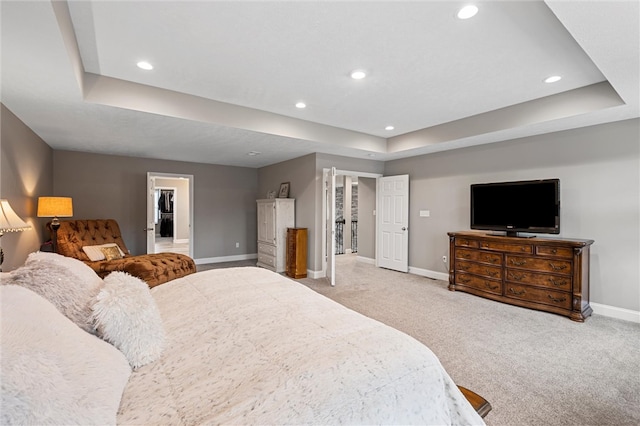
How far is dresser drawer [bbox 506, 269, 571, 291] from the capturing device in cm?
353

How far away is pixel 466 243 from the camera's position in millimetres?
4465

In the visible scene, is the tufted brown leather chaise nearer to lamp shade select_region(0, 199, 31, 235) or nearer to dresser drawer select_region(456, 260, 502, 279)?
lamp shade select_region(0, 199, 31, 235)

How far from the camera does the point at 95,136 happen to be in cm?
429

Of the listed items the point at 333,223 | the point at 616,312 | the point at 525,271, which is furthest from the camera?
the point at 333,223

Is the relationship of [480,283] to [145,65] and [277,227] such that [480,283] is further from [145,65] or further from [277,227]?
[145,65]

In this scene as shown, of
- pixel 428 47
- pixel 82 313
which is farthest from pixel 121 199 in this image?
pixel 428 47

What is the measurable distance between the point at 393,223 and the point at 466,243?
71.7 inches

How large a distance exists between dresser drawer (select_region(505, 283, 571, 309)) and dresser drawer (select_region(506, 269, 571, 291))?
0.06 m

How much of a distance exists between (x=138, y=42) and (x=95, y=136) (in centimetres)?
263

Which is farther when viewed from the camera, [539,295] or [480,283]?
[480,283]

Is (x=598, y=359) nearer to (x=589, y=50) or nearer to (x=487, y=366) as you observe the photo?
(x=487, y=366)

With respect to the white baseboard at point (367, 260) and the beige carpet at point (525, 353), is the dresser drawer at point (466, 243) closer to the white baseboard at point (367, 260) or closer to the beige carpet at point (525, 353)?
the beige carpet at point (525, 353)

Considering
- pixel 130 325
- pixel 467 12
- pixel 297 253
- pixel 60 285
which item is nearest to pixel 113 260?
pixel 297 253

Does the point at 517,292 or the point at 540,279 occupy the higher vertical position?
the point at 540,279
